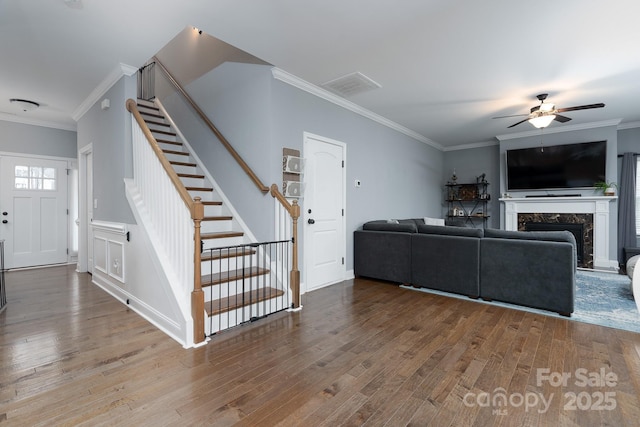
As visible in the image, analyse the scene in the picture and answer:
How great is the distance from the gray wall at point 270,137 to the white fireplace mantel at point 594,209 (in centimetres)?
293

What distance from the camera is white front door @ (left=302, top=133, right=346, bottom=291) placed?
410cm

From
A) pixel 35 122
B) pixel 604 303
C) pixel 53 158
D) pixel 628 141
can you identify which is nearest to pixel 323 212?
pixel 604 303

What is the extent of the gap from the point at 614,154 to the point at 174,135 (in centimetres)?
798

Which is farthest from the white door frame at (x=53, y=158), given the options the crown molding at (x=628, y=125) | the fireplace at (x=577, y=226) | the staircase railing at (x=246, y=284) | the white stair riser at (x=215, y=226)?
the crown molding at (x=628, y=125)

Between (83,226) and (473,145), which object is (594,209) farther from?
(83,226)

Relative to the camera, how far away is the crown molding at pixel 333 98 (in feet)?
12.3

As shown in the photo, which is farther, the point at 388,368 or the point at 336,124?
the point at 336,124

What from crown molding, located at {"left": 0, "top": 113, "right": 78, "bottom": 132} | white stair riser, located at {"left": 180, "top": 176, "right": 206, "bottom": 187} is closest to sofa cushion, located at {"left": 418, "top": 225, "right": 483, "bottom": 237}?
white stair riser, located at {"left": 180, "top": 176, "right": 206, "bottom": 187}

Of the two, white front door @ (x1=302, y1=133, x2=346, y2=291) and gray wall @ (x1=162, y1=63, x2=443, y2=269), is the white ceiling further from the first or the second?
→ white front door @ (x1=302, y1=133, x2=346, y2=291)

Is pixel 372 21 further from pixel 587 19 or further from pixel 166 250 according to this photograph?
pixel 166 250

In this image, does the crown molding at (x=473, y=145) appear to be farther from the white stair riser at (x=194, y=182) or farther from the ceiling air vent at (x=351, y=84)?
the white stair riser at (x=194, y=182)

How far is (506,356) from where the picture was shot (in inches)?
91.8

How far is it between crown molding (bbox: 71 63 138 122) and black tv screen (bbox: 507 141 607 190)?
721cm

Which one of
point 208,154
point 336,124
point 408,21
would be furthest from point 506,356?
point 208,154
